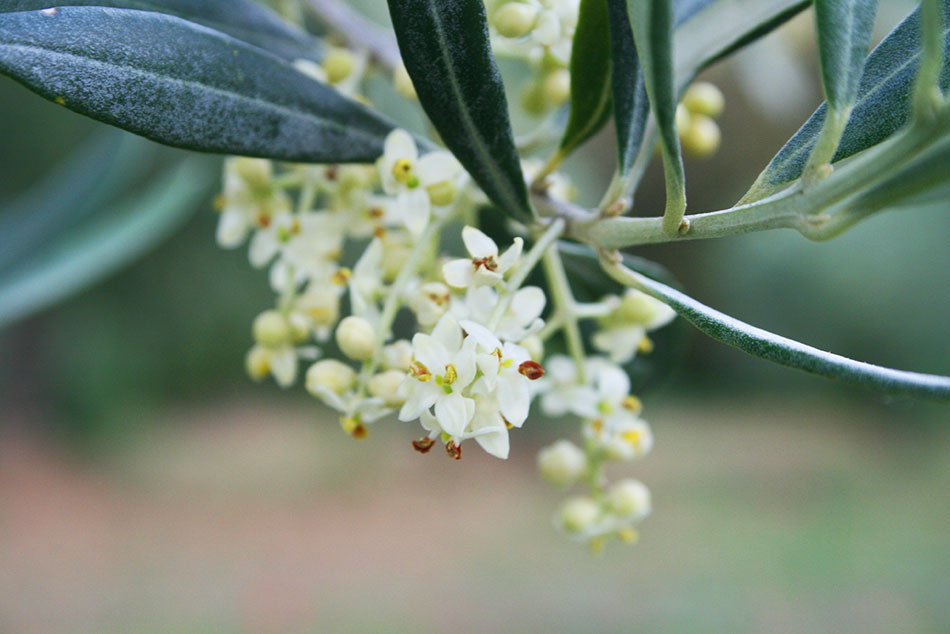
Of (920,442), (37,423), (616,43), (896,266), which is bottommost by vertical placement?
(37,423)

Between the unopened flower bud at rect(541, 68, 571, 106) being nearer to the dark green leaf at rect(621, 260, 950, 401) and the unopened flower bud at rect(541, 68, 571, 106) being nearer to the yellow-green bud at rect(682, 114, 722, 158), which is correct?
the yellow-green bud at rect(682, 114, 722, 158)

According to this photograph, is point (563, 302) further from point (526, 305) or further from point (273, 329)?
point (273, 329)

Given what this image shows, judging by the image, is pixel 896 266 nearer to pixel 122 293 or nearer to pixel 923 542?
pixel 923 542

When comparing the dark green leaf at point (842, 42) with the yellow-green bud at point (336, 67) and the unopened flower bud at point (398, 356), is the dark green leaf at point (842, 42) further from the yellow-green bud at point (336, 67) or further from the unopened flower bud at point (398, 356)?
the yellow-green bud at point (336, 67)

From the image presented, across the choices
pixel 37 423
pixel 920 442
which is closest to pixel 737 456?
pixel 920 442

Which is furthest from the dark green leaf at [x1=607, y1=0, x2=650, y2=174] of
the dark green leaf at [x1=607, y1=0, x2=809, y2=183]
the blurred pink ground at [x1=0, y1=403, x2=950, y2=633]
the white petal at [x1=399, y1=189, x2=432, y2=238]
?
→ the blurred pink ground at [x1=0, y1=403, x2=950, y2=633]

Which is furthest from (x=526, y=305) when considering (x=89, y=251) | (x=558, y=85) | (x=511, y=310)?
(x=89, y=251)
